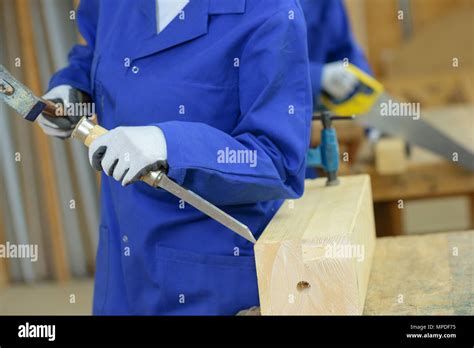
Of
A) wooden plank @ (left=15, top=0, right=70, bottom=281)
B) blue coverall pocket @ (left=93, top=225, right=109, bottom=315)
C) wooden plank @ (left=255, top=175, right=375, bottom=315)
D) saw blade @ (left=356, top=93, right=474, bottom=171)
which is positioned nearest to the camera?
wooden plank @ (left=255, top=175, right=375, bottom=315)

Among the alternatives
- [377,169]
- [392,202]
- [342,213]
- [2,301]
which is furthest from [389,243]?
[2,301]

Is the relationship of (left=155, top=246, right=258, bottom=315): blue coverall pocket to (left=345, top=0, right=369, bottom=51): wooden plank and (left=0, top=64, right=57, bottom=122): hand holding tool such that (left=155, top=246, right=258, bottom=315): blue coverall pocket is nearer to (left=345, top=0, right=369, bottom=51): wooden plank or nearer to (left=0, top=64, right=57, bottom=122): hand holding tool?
(left=0, top=64, right=57, bottom=122): hand holding tool

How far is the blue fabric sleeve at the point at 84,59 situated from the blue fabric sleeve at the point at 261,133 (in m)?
0.38

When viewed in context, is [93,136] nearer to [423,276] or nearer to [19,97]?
[19,97]

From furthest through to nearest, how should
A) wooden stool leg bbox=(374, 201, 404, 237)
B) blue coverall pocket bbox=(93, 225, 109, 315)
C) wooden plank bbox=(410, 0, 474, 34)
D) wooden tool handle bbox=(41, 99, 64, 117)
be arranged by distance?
1. wooden plank bbox=(410, 0, 474, 34)
2. wooden stool leg bbox=(374, 201, 404, 237)
3. blue coverall pocket bbox=(93, 225, 109, 315)
4. wooden tool handle bbox=(41, 99, 64, 117)

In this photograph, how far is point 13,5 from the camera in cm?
361

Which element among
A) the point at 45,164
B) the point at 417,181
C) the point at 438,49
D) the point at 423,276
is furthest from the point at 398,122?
the point at 438,49

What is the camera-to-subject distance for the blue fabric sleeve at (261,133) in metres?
1.24

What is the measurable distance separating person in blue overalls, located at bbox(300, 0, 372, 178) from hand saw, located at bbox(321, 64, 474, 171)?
0.14 feet

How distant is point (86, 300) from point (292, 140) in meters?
2.50

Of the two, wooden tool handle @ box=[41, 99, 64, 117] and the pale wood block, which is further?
the pale wood block

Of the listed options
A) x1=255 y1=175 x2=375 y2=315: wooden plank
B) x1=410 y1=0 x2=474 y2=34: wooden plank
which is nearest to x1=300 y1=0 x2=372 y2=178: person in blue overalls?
x1=255 y1=175 x2=375 y2=315: wooden plank

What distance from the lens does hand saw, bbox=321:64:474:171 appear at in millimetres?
2328
